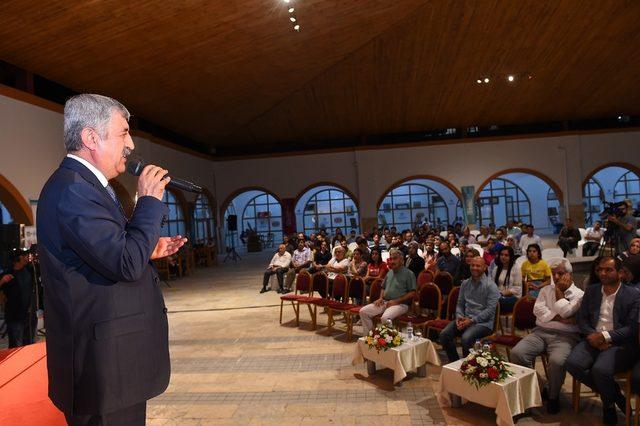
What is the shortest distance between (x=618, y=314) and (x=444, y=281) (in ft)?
9.57

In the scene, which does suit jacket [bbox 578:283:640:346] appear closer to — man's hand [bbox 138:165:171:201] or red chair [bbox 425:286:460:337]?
red chair [bbox 425:286:460:337]

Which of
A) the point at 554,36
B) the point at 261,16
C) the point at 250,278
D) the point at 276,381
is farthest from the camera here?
the point at 250,278

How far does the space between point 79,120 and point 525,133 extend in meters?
19.9

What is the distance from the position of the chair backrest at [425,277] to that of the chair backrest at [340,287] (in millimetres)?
1117

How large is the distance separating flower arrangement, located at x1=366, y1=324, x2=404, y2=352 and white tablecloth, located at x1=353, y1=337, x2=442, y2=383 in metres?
0.05

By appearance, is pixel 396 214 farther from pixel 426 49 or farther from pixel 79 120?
pixel 79 120

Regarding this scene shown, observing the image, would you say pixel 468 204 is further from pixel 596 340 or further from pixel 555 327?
pixel 596 340

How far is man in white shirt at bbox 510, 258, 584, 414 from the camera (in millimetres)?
3957

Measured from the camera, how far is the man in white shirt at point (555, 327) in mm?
3957

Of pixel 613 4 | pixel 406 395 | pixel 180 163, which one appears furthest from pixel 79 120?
pixel 180 163

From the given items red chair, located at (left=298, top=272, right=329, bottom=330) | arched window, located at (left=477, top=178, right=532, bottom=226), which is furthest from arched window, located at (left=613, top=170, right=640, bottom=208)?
red chair, located at (left=298, top=272, right=329, bottom=330)

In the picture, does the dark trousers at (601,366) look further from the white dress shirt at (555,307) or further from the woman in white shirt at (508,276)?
the woman in white shirt at (508,276)

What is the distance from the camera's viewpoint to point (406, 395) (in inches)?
168

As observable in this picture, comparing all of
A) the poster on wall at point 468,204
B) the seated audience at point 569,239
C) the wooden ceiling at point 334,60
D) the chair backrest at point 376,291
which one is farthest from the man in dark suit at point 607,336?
the poster on wall at point 468,204
